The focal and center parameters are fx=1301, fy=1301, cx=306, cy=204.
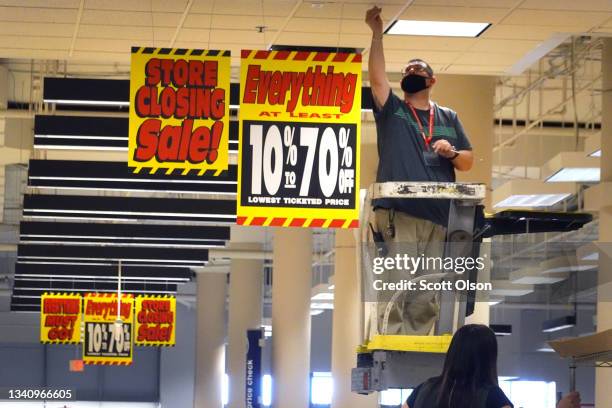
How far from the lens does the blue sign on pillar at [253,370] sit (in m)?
24.8

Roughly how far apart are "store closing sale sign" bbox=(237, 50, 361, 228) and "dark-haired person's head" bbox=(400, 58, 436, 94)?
3022 mm

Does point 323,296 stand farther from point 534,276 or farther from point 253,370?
point 534,276

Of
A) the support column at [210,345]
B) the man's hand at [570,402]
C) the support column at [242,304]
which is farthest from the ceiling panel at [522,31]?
the support column at [210,345]

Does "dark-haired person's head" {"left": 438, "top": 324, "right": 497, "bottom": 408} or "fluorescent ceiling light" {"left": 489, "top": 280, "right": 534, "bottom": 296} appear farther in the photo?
"fluorescent ceiling light" {"left": 489, "top": 280, "right": 534, "bottom": 296}

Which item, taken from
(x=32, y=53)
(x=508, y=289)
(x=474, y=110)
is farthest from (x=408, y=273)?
(x=474, y=110)

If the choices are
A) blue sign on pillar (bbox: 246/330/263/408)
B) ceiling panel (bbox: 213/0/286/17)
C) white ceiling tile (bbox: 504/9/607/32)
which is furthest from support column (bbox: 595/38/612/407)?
blue sign on pillar (bbox: 246/330/263/408)

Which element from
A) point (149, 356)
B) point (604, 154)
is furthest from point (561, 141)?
point (149, 356)

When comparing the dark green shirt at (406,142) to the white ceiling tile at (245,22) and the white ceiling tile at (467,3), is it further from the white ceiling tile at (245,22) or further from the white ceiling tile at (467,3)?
the white ceiling tile at (245,22)

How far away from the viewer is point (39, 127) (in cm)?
1140

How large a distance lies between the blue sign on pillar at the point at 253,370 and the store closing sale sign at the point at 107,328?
Result: 233 centimetres

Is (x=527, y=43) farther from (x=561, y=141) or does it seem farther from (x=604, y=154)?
(x=561, y=141)

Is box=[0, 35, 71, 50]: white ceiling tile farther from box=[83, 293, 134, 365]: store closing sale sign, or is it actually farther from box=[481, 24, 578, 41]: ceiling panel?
box=[83, 293, 134, 365]: store closing sale sign

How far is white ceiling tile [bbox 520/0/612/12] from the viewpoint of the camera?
9.05 metres

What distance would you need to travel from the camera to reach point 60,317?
2378cm
